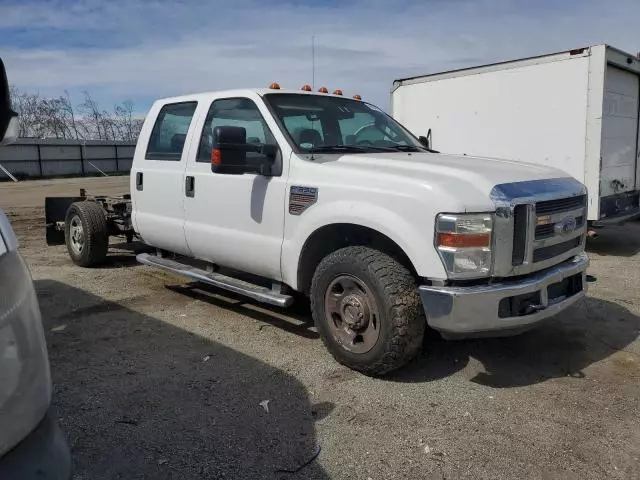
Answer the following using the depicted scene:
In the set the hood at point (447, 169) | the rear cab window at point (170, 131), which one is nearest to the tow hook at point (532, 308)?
the hood at point (447, 169)

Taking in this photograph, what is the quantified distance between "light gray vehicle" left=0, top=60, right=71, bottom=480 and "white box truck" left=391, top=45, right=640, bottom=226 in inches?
314

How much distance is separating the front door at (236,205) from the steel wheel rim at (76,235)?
276 cm

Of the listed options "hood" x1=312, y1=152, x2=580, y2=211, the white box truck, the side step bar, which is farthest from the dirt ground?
the white box truck

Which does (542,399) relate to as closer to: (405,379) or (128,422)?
(405,379)

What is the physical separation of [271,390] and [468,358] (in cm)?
154

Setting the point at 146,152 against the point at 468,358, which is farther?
the point at 146,152

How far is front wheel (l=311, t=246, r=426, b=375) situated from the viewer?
372 cm

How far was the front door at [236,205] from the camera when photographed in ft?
14.8

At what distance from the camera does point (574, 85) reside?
8156mm

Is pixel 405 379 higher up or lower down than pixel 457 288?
lower down

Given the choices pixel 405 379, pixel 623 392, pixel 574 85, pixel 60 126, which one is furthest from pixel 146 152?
pixel 60 126

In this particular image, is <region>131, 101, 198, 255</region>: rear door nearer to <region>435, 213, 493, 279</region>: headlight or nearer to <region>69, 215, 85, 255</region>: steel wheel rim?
<region>69, 215, 85, 255</region>: steel wheel rim

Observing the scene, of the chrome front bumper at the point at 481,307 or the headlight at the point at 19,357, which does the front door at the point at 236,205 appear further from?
the headlight at the point at 19,357

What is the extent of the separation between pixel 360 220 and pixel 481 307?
95cm
